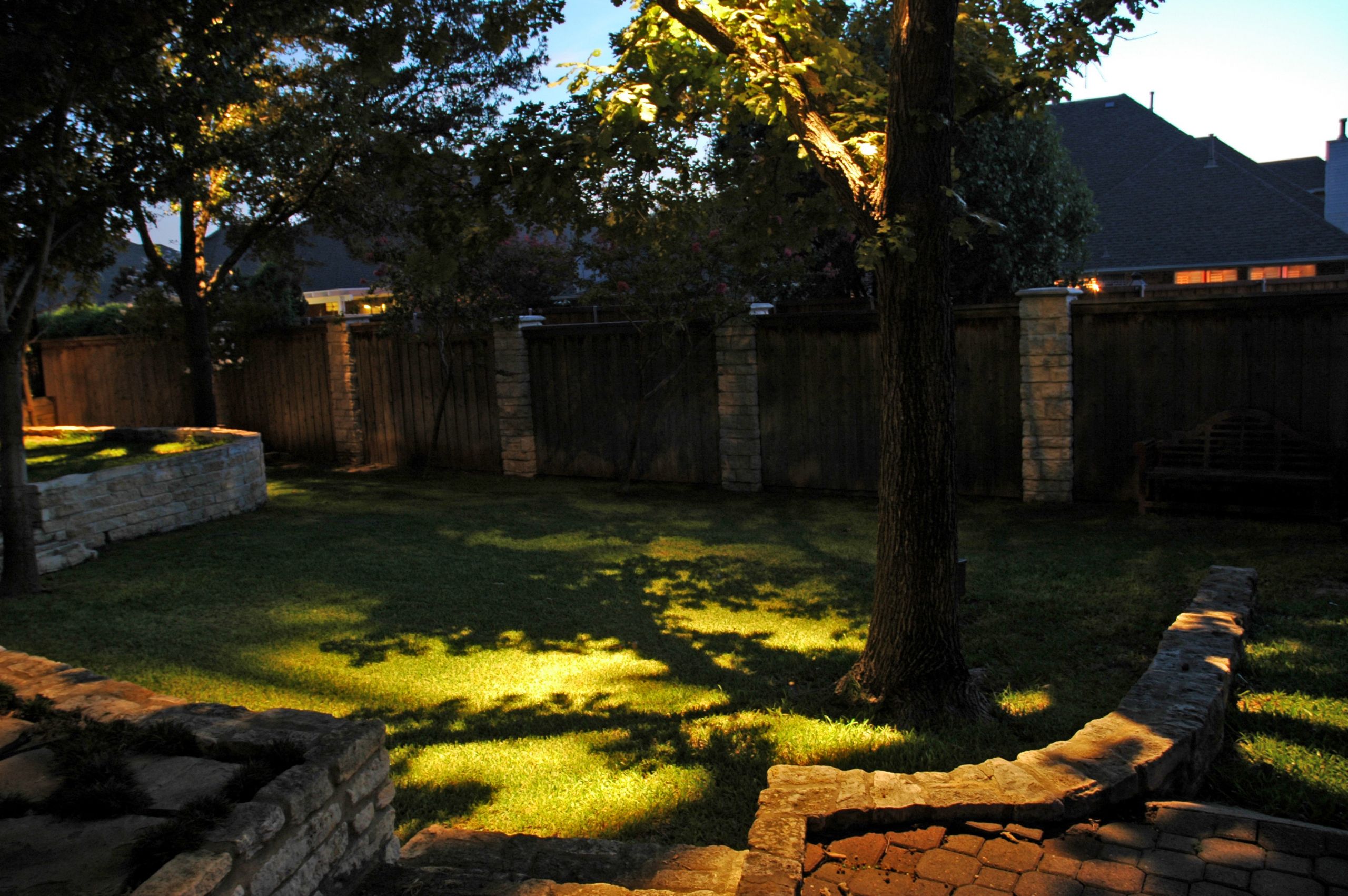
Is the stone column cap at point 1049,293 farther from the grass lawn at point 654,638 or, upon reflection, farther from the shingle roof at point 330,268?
the shingle roof at point 330,268

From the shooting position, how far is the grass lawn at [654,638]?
4.19 metres

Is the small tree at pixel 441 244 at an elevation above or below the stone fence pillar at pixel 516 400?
above

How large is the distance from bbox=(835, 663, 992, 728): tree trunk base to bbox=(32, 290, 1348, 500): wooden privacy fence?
11.7 ft

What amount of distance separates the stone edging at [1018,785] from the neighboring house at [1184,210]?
20.1 m

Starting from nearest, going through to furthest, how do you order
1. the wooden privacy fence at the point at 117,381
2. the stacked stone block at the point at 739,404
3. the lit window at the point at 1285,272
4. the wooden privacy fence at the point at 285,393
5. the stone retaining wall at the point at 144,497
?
the stone retaining wall at the point at 144,497, the stacked stone block at the point at 739,404, the wooden privacy fence at the point at 285,393, the wooden privacy fence at the point at 117,381, the lit window at the point at 1285,272

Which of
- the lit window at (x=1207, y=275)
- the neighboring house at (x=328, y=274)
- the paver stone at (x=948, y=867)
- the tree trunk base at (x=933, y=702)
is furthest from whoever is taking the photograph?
the neighboring house at (x=328, y=274)

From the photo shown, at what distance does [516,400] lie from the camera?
512 inches

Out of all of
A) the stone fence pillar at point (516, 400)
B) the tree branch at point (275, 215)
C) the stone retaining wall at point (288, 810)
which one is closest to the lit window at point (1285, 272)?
the stone fence pillar at point (516, 400)

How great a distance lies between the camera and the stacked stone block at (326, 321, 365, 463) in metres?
14.7

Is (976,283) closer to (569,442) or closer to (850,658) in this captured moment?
(569,442)

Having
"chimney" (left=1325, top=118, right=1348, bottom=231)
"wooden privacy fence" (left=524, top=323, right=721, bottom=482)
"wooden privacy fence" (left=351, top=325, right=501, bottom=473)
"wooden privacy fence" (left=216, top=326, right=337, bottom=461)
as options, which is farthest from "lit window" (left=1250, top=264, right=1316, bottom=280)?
"wooden privacy fence" (left=216, top=326, right=337, bottom=461)

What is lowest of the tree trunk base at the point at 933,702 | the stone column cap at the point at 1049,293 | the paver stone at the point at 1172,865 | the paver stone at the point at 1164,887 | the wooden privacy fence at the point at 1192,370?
the tree trunk base at the point at 933,702

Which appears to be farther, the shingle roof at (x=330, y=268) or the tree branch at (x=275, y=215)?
the shingle roof at (x=330, y=268)

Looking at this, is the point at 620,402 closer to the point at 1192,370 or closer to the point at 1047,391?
the point at 1047,391
